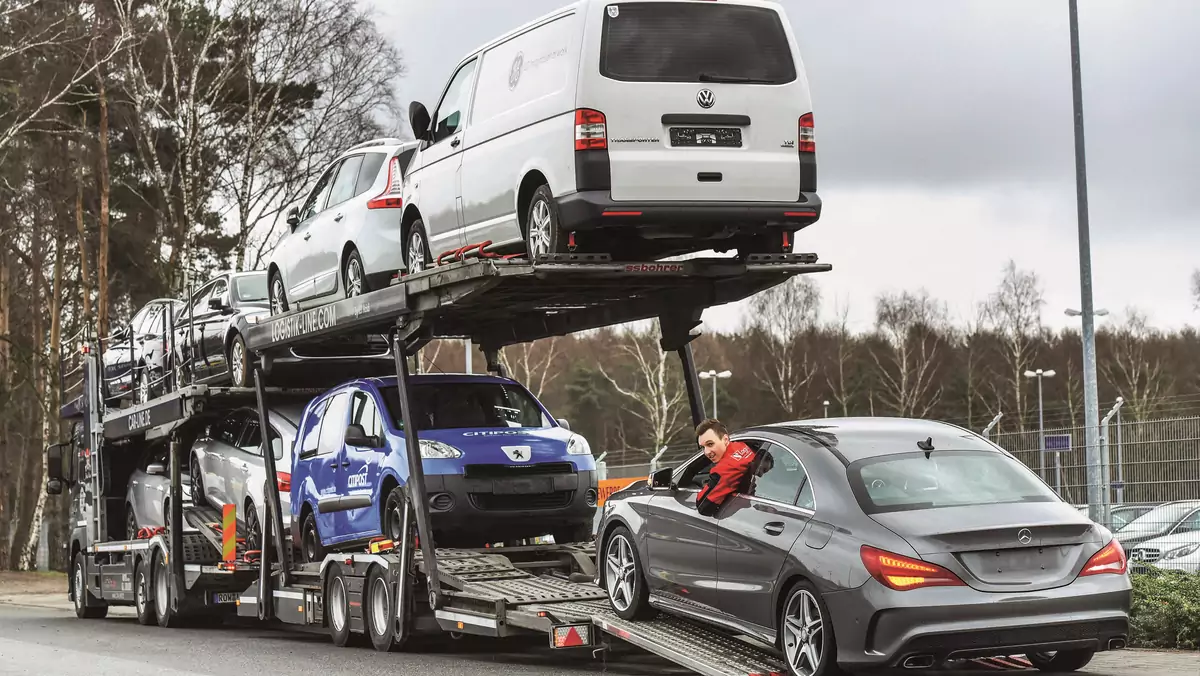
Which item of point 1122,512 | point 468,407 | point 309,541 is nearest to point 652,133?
point 468,407

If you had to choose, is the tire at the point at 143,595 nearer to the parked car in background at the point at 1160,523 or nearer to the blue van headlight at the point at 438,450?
the blue van headlight at the point at 438,450

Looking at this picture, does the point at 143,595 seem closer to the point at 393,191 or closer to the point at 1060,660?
the point at 393,191

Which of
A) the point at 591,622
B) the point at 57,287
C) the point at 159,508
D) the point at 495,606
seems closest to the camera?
the point at 591,622

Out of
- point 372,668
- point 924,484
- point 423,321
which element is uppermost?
point 423,321

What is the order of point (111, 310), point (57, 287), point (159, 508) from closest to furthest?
point (159, 508) → point (57, 287) → point (111, 310)

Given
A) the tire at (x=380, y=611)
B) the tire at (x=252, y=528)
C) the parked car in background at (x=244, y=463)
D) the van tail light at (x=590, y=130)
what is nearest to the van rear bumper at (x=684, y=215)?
the van tail light at (x=590, y=130)

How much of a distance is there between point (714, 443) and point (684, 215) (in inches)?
66.9

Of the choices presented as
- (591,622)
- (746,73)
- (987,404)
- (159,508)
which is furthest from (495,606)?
(987,404)

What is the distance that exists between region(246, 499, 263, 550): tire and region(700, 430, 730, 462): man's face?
775 centimetres

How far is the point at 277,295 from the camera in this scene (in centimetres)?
1659

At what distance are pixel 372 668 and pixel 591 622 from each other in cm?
207

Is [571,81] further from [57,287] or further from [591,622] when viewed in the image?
[57,287]

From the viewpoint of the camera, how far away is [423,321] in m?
12.2

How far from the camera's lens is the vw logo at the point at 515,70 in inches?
446
